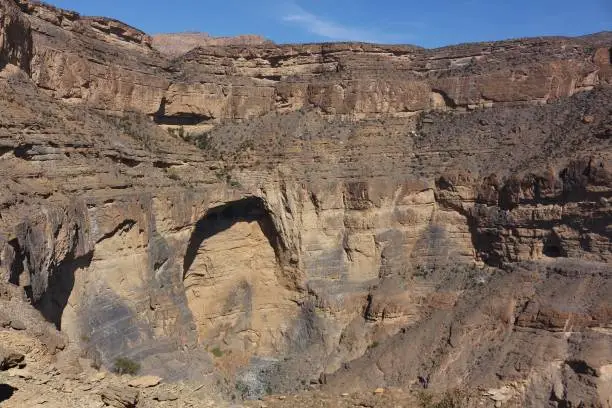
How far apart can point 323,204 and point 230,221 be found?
5.02 m

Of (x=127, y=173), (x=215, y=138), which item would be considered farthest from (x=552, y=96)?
(x=127, y=173)

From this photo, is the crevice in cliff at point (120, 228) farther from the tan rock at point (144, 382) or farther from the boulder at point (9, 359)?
the boulder at point (9, 359)

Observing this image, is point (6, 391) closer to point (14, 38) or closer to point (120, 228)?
point (120, 228)

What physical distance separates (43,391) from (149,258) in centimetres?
1404

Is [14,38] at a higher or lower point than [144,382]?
higher

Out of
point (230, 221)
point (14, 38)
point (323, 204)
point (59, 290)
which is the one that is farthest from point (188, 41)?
point (59, 290)

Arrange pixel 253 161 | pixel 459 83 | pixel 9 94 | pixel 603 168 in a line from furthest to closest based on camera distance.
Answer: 1. pixel 459 83
2. pixel 253 161
3. pixel 603 168
4. pixel 9 94

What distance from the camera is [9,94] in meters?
19.5

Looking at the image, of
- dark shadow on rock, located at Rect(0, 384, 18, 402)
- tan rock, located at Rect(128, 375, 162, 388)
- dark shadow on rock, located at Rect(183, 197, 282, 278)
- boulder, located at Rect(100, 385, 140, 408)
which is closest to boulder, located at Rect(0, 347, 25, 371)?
dark shadow on rock, located at Rect(0, 384, 18, 402)

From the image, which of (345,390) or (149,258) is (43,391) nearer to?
(149,258)

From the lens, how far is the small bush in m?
18.8

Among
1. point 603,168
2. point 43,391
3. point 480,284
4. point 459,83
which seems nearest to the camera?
point 43,391

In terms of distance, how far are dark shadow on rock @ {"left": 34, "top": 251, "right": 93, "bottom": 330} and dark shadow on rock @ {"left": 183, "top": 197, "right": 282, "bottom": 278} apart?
8602 millimetres

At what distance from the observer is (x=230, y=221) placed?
1185 inches
